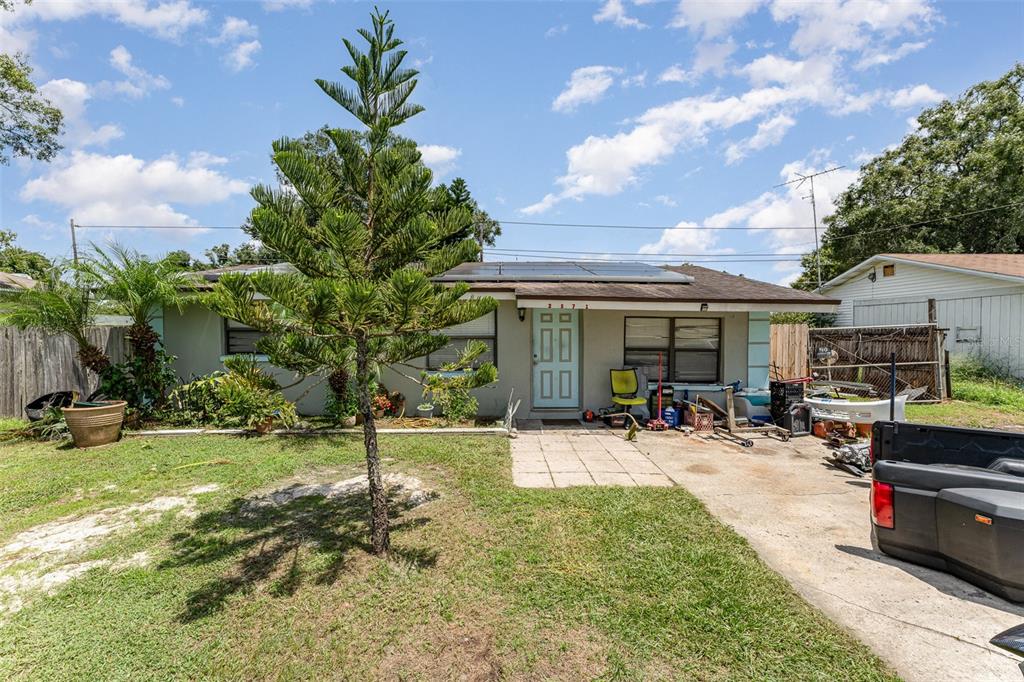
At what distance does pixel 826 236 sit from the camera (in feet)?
79.0

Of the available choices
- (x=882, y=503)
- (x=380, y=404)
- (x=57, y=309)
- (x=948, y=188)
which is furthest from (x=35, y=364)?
(x=948, y=188)

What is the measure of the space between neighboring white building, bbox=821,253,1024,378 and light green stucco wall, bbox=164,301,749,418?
8.42 m

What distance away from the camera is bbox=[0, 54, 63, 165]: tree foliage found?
11.0m

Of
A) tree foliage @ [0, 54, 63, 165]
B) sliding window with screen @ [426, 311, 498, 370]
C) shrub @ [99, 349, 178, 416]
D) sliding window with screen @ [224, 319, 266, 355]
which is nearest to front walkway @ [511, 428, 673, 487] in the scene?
sliding window with screen @ [426, 311, 498, 370]

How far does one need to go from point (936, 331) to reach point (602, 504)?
1187 cm

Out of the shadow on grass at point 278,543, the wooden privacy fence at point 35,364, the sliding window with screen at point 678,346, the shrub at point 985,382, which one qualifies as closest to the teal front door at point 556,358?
the sliding window with screen at point 678,346

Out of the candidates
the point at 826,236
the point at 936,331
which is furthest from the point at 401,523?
the point at 826,236

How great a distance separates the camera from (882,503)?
9.63ft

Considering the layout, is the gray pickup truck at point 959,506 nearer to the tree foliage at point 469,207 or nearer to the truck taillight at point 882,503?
the truck taillight at point 882,503

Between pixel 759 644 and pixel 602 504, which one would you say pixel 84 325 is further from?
pixel 759 644

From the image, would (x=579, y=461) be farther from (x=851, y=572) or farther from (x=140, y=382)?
(x=140, y=382)

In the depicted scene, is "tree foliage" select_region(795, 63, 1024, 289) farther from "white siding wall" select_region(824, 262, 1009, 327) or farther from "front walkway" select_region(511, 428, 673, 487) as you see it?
"front walkway" select_region(511, 428, 673, 487)

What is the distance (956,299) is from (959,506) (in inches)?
589

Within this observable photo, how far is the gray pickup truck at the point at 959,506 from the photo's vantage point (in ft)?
8.00
